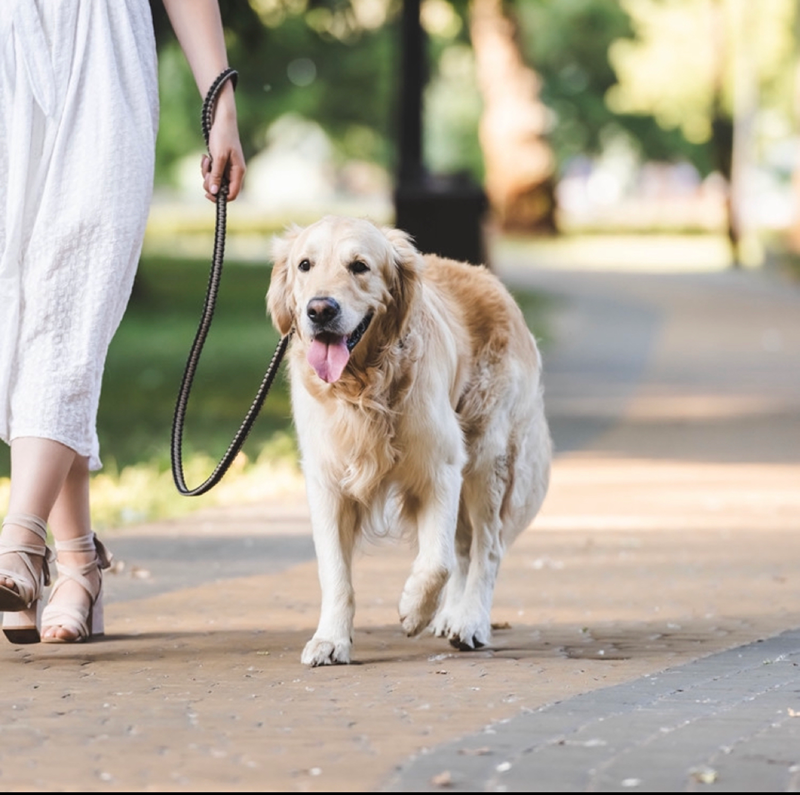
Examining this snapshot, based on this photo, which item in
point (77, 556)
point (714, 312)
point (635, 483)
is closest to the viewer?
point (77, 556)

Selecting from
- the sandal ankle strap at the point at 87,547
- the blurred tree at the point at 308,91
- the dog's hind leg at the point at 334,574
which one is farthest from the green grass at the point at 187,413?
the blurred tree at the point at 308,91

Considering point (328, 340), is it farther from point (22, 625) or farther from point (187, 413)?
point (187, 413)

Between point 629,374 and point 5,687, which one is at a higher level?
point 5,687

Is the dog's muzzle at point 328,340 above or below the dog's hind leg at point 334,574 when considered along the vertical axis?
above

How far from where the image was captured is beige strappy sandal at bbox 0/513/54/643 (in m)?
5.17

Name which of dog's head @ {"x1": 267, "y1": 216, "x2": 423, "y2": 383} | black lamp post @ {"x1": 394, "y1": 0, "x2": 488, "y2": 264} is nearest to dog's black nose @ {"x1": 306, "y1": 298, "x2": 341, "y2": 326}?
dog's head @ {"x1": 267, "y1": 216, "x2": 423, "y2": 383}

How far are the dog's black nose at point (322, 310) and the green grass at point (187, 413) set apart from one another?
297cm

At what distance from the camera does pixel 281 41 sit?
44.2 meters

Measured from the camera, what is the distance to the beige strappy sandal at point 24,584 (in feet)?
17.0

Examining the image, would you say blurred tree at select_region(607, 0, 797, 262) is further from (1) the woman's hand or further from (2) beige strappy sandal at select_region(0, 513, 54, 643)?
(2) beige strappy sandal at select_region(0, 513, 54, 643)

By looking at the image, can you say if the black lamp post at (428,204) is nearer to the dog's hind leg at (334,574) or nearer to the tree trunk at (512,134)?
the dog's hind leg at (334,574)

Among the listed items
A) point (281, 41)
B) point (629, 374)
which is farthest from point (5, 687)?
point (281, 41)

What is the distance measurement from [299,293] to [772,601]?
2.34 m

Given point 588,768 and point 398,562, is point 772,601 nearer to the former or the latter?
point 398,562
